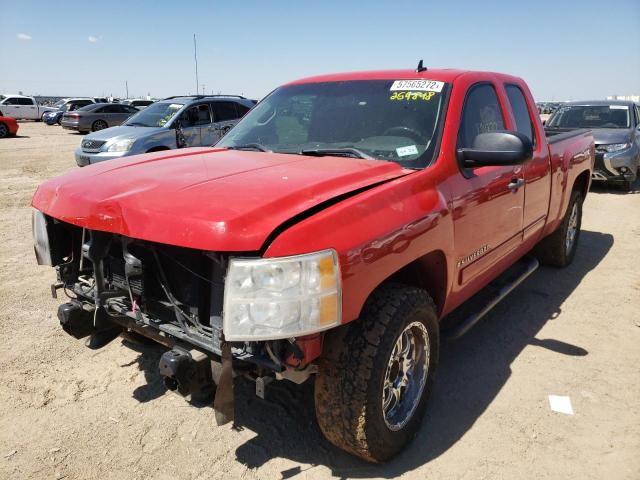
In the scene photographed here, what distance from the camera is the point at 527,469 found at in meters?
2.53

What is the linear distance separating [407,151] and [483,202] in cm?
58

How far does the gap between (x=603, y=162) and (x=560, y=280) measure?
5.60 meters

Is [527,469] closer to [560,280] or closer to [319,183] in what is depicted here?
[319,183]

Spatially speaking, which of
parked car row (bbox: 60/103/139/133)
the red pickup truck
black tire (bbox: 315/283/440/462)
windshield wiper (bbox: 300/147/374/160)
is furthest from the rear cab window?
parked car row (bbox: 60/103/139/133)

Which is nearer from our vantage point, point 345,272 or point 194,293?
point 345,272

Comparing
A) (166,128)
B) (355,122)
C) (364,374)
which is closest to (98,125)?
(166,128)

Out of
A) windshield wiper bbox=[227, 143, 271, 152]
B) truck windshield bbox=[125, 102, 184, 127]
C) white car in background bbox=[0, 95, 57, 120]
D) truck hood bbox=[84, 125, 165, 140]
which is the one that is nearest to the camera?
windshield wiper bbox=[227, 143, 271, 152]

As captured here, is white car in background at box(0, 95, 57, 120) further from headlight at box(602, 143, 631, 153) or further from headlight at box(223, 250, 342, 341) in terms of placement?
headlight at box(223, 250, 342, 341)

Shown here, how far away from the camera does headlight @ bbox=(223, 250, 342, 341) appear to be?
1.92 metres

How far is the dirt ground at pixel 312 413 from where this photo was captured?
2547 mm

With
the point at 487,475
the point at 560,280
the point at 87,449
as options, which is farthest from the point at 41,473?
the point at 560,280

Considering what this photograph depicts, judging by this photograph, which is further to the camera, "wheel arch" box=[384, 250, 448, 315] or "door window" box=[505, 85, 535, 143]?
"door window" box=[505, 85, 535, 143]

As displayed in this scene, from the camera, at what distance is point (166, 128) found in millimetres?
10633

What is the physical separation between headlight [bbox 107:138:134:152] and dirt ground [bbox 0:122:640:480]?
6220 mm
